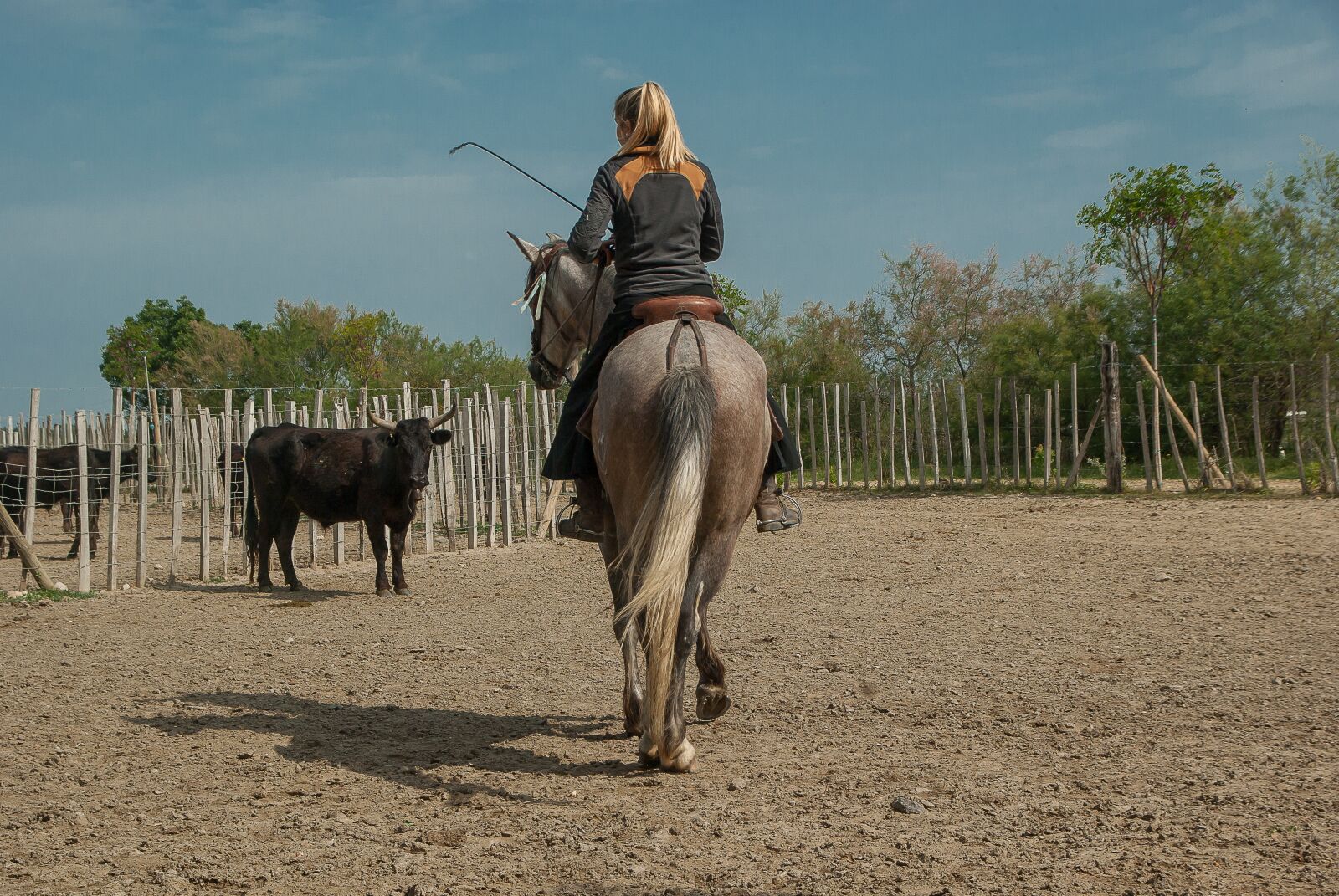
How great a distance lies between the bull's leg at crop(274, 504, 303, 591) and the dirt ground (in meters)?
1.49

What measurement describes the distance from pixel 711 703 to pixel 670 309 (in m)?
1.68

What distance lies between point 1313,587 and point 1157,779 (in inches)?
212

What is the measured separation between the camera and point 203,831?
3680 mm

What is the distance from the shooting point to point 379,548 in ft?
36.0

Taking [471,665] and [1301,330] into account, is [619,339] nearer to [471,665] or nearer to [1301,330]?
[471,665]

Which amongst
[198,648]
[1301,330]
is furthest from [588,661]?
[1301,330]

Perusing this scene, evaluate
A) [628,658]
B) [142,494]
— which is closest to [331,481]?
[142,494]

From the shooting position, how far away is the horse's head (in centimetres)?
565

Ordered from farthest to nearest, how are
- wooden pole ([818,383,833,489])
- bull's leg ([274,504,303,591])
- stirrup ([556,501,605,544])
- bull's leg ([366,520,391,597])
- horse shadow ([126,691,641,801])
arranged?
1. wooden pole ([818,383,833,489])
2. bull's leg ([274,504,303,591])
3. bull's leg ([366,520,391,597])
4. stirrup ([556,501,605,544])
5. horse shadow ([126,691,641,801])

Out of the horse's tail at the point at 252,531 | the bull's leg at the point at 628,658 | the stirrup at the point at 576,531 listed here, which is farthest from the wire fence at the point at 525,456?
the bull's leg at the point at 628,658

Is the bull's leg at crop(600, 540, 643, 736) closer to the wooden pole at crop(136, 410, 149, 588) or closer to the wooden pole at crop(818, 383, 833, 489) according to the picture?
the wooden pole at crop(136, 410, 149, 588)

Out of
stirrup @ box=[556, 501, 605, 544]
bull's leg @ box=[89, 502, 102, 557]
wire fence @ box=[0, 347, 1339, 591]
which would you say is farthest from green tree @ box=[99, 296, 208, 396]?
stirrup @ box=[556, 501, 605, 544]

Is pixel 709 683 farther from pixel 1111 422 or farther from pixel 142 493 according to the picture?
pixel 1111 422

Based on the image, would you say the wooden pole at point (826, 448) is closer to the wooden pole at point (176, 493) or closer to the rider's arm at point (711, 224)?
the wooden pole at point (176, 493)
